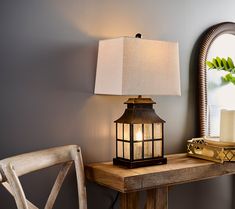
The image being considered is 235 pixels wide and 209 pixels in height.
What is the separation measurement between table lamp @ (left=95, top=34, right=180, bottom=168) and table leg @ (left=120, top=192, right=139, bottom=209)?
15 cm

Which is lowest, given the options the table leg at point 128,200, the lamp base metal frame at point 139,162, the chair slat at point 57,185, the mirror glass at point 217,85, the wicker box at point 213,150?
the table leg at point 128,200

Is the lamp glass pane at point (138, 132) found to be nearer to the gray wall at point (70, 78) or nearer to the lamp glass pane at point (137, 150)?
the lamp glass pane at point (137, 150)

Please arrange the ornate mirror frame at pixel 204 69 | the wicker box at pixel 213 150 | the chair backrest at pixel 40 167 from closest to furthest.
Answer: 1. the chair backrest at pixel 40 167
2. the wicker box at pixel 213 150
3. the ornate mirror frame at pixel 204 69

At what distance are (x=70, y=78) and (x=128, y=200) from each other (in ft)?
2.04

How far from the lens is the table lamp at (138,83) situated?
167 cm

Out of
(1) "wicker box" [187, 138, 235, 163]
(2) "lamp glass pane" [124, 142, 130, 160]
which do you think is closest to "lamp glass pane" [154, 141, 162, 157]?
(2) "lamp glass pane" [124, 142, 130, 160]

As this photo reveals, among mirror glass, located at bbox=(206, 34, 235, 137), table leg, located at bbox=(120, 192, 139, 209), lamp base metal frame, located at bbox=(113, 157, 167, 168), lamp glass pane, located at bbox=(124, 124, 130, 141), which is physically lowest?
table leg, located at bbox=(120, 192, 139, 209)

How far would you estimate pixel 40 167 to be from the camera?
1579 millimetres

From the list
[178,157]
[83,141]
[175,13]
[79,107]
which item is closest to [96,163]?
[83,141]

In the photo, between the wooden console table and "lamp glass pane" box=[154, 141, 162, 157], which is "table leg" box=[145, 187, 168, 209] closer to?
the wooden console table

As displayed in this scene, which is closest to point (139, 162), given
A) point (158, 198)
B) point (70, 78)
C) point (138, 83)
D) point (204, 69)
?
point (158, 198)

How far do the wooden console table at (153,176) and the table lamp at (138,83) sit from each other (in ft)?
0.26

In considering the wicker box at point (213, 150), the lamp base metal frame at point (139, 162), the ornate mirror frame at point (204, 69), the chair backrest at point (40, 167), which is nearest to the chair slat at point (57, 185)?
the chair backrest at point (40, 167)

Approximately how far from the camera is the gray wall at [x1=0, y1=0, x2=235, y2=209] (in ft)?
5.56
